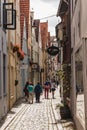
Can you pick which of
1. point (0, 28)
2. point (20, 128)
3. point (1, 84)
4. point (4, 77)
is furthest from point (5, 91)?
point (20, 128)

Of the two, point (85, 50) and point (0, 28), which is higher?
point (0, 28)

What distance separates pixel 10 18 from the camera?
2411 centimetres

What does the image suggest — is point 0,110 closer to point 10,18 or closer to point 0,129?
point 0,129

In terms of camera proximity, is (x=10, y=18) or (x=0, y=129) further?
(x=10, y=18)

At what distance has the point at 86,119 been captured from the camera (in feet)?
35.9

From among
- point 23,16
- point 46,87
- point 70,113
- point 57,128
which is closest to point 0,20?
point 70,113

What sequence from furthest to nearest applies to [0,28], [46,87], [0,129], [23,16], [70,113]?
[23,16] < [46,87] < [0,28] < [70,113] < [0,129]

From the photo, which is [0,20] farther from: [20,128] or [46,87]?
[46,87]

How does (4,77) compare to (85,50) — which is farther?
(4,77)

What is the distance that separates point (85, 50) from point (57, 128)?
20.2 ft

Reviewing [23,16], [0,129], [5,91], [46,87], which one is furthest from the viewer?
[23,16]

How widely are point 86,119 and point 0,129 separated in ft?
19.6

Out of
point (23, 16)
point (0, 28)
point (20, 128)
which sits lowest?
point (20, 128)

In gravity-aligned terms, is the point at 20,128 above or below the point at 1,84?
below
